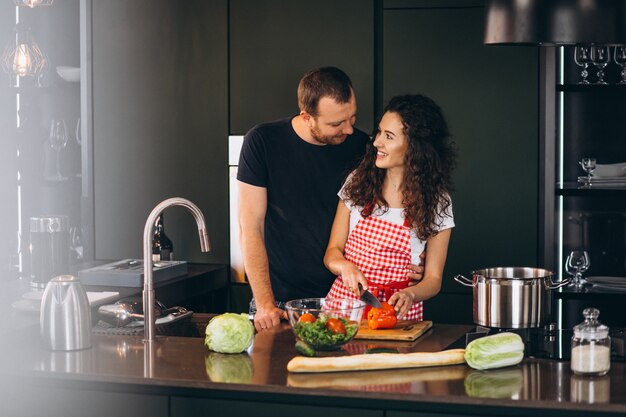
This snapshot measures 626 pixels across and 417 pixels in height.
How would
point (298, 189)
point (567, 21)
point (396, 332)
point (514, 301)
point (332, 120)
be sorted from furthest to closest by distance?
1. point (298, 189)
2. point (332, 120)
3. point (396, 332)
4. point (514, 301)
5. point (567, 21)

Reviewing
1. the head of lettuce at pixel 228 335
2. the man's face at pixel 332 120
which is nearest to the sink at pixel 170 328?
the head of lettuce at pixel 228 335

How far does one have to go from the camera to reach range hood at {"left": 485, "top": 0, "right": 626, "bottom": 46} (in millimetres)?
2281

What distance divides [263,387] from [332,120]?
4.37ft

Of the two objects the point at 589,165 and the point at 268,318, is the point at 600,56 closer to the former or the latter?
the point at 589,165

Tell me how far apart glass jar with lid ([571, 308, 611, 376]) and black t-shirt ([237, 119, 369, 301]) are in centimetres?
137

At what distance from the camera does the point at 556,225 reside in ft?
13.3

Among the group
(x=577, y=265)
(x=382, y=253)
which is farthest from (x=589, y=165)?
(x=382, y=253)

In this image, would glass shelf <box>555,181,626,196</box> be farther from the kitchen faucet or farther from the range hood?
the kitchen faucet

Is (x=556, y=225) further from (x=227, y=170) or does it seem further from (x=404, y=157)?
(x=227, y=170)

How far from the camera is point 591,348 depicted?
7.23 feet

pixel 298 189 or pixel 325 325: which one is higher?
pixel 298 189

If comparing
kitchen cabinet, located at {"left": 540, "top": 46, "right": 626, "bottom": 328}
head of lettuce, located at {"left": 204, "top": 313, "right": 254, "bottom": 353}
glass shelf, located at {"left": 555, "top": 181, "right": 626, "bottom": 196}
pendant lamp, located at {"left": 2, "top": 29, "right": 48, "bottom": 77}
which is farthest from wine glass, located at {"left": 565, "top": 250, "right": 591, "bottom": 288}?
pendant lamp, located at {"left": 2, "top": 29, "right": 48, "bottom": 77}

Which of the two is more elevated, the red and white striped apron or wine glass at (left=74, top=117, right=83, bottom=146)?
wine glass at (left=74, top=117, right=83, bottom=146)

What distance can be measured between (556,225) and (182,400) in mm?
2270
